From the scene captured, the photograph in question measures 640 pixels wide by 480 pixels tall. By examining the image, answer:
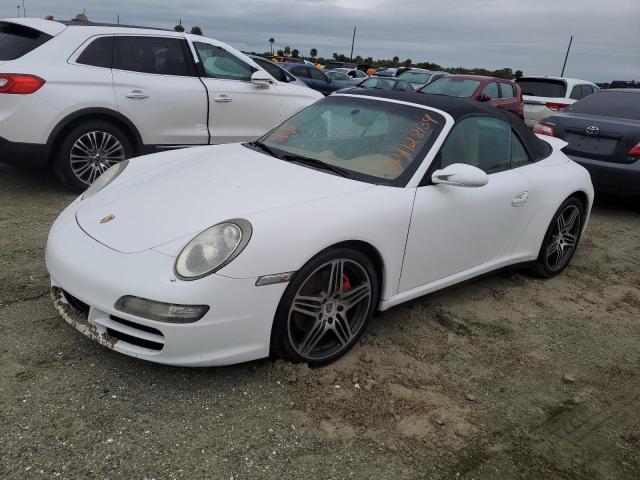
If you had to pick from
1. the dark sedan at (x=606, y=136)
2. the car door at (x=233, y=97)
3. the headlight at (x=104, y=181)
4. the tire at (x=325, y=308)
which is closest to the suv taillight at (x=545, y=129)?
the dark sedan at (x=606, y=136)

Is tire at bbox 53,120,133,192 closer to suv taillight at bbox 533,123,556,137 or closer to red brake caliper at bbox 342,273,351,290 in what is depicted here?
red brake caliper at bbox 342,273,351,290

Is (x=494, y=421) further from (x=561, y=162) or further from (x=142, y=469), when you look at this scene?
(x=561, y=162)

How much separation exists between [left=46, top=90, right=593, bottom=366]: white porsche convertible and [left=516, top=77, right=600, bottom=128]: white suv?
906 centimetres

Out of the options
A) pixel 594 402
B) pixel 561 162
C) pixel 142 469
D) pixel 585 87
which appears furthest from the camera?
pixel 585 87

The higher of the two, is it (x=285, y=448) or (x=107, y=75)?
(x=107, y=75)

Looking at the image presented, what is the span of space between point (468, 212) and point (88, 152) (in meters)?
3.87

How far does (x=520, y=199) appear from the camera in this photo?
4.00m

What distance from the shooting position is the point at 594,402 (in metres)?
3.09

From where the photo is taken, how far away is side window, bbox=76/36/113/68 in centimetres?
567

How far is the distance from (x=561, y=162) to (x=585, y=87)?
32.3 ft

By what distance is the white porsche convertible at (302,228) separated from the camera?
264 cm

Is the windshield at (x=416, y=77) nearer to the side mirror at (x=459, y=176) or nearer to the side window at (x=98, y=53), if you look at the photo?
the side window at (x=98, y=53)

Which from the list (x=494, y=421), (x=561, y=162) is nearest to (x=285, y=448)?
(x=494, y=421)

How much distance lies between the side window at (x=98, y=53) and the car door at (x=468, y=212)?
150 inches
